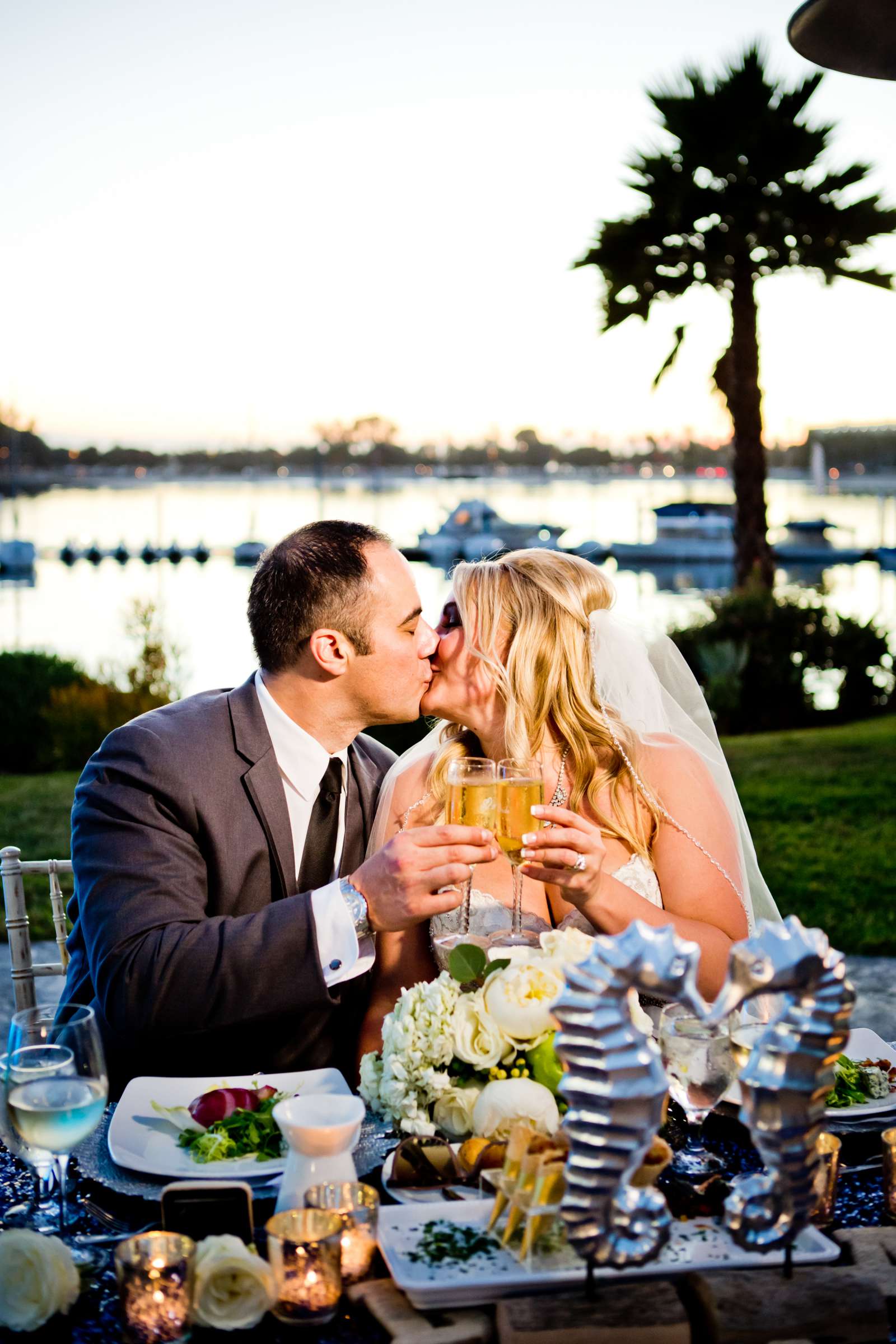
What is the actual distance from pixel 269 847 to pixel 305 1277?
5.82 feet

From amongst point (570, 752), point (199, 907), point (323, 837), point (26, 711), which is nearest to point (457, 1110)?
point (199, 907)

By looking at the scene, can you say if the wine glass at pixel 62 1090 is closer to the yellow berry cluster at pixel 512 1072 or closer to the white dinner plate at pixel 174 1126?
the white dinner plate at pixel 174 1126

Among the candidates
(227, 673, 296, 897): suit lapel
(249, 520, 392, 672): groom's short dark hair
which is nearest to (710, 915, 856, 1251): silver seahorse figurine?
(227, 673, 296, 897): suit lapel

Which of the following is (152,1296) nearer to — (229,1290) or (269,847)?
(229,1290)

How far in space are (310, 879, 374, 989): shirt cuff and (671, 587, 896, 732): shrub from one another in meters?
13.5

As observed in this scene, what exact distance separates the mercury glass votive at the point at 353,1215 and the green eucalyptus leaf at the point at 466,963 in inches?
18.7

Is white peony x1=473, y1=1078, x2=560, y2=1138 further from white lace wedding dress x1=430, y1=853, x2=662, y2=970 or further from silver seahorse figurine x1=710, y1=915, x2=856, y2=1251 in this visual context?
white lace wedding dress x1=430, y1=853, x2=662, y2=970

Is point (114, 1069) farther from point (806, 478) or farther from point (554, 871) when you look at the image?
point (806, 478)

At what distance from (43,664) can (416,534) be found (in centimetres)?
4870

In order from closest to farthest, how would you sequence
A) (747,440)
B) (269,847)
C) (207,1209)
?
1. (207,1209)
2. (269,847)
3. (747,440)

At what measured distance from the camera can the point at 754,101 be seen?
17516 mm

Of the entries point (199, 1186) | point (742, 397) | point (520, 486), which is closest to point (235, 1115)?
point (199, 1186)

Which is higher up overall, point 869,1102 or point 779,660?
point 869,1102

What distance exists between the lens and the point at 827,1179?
79.9 inches
